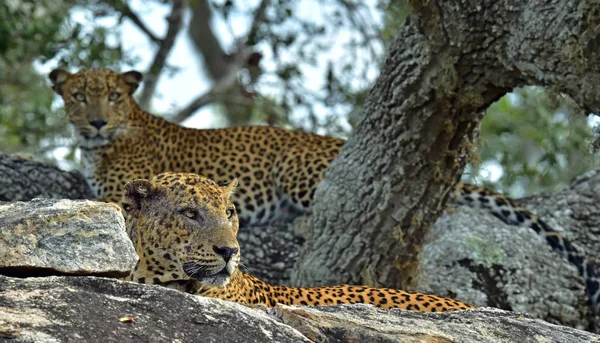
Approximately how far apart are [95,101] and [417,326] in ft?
24.2

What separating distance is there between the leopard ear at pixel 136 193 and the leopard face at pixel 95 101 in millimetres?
5076

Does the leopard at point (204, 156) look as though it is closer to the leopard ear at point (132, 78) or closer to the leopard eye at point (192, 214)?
the leopard ear at point (132, 78)

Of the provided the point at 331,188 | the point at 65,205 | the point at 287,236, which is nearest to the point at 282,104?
the point at 287,236

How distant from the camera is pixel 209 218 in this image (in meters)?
7.59

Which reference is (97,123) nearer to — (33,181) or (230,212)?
(33,181)

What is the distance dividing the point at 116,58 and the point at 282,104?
3013 mm

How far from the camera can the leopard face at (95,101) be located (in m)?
12.8

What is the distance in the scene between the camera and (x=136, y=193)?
7844 mm

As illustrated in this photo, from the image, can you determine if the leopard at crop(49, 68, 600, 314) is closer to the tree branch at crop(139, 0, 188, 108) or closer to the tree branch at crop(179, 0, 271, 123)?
the tree branch at crop(179, 0, 271, 123)

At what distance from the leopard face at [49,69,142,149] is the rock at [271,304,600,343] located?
699cm

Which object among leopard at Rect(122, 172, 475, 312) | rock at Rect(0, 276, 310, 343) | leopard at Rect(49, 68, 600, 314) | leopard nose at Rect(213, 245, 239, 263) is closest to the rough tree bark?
leopard at Rect(122, 172, 475, 312)

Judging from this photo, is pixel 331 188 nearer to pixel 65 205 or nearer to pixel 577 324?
pixel 577 324

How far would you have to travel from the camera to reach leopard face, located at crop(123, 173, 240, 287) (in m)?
7.43

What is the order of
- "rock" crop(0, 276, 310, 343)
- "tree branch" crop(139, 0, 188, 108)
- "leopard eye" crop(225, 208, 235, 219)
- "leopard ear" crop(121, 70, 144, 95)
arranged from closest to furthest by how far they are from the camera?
"rock" crop(0, 276, 310, 343) < "leopard eye" crop(225, 208, 235, 219) < "leopard ear" crop(121, 70, 144, 95) < "tree branch" crop(139, 0, 188, 108)
